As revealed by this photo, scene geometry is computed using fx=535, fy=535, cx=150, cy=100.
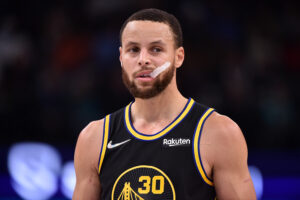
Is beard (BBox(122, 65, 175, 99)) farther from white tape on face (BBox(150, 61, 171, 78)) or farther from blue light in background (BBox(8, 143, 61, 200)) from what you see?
blue light in background (BBox(8, 143, 61, 200))

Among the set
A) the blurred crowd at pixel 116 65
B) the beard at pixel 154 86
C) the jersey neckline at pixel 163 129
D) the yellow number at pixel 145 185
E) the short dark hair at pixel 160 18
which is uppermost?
the blurred crowd at pixel 116 65

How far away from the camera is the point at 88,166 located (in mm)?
3500

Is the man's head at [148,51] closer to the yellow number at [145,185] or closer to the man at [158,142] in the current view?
the man at [158,142]

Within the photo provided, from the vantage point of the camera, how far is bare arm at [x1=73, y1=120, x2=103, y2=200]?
349 cm

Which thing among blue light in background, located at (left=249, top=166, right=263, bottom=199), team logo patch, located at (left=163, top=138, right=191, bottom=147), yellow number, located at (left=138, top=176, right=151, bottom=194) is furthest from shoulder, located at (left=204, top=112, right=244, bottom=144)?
blue light in background, located at (left=249, top=166, right=263, bottom=199)

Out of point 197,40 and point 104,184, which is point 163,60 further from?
point 197,40

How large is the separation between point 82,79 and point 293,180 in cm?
346

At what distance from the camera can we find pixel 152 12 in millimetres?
3490

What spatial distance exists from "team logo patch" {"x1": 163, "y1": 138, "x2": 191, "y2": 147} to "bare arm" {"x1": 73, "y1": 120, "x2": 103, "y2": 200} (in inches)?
18.0

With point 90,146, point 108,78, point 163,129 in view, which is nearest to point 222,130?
point 163,129

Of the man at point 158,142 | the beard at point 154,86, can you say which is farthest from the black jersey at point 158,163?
the beard at point 154,86

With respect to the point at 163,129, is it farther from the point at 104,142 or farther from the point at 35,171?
the point at 35,171

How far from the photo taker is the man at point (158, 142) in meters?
3.22

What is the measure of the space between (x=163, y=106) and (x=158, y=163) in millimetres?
423
